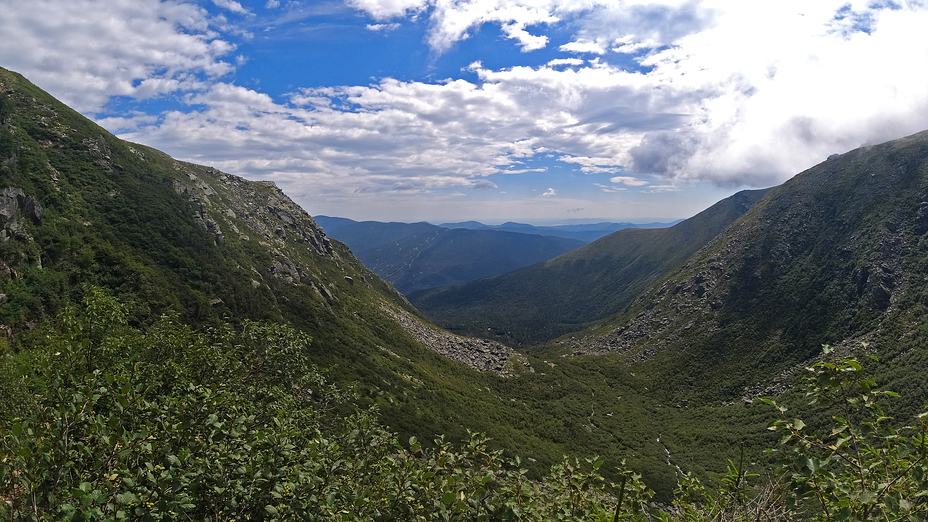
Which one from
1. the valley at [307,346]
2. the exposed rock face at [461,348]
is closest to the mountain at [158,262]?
the valley at [307,346]

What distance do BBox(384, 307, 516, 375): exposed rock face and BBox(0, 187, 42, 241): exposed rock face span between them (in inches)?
4780

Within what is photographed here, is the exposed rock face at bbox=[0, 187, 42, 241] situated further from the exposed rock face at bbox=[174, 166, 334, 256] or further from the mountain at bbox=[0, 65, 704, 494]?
the exposed rock face at bbox=[174, 166, 334, 256]

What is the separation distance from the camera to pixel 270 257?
14238 cm

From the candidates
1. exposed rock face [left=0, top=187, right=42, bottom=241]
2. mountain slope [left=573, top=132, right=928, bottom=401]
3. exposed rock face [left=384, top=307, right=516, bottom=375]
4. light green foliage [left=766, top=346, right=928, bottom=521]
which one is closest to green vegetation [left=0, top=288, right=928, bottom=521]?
light green foliage [left=766, top=346, right=928, bottom=521]

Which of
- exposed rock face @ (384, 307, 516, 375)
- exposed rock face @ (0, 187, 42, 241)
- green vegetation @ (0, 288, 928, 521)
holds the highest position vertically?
exposed rock face @ (0, 187, 42, 241)

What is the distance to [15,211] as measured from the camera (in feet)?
221

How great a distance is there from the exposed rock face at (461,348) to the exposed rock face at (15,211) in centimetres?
12142

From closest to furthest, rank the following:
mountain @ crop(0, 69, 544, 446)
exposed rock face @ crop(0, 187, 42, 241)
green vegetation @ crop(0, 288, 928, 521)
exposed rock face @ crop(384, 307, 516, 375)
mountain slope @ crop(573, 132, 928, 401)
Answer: green vegetation @ crop(0, 288, 928, 521), exposed rock face @ crop(0, 187, 42, 241), mountain @ crop(0, 69, 544, 446), mountain slope @ crop(573, 132, 928, 401), exposed rock face @ crop(384, 307, 516, 375)

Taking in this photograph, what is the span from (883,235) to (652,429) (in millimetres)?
134191

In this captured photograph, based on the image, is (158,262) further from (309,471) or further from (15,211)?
(309,471)

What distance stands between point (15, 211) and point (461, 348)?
14515cm

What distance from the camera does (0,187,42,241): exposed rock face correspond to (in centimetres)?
6331

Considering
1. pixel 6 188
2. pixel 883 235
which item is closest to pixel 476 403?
pixel 6 188

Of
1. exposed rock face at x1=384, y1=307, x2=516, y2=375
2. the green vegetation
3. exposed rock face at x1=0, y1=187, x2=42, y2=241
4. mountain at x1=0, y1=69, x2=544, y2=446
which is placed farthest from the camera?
exposed rock face at x1=384, y1=307, x2=516, y2=375
